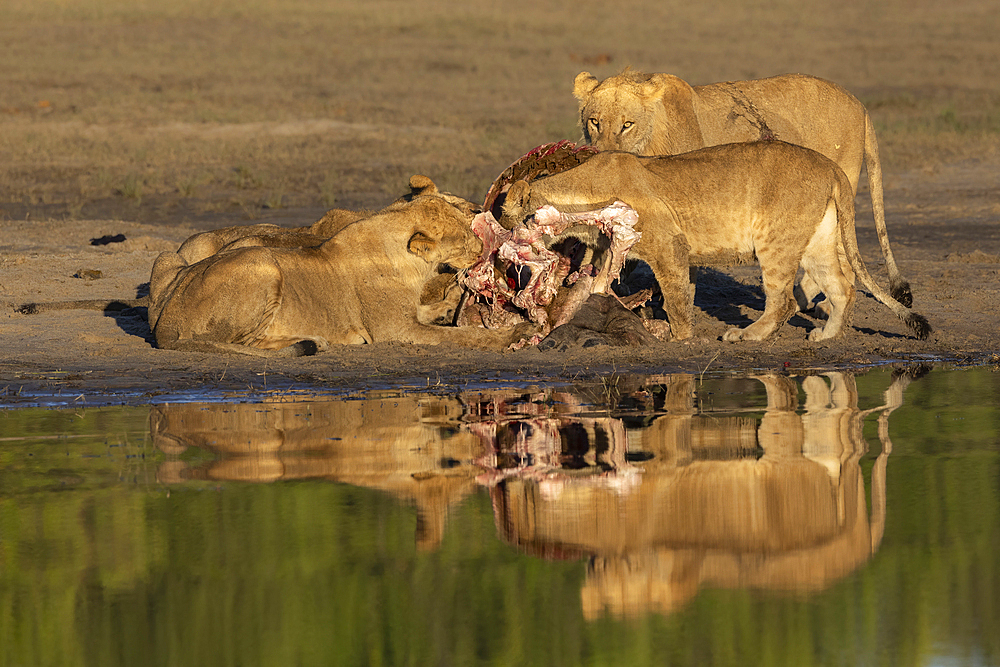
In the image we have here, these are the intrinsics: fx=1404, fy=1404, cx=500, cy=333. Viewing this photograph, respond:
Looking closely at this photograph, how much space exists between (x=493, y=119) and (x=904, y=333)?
24058mm

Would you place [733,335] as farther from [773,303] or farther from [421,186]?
[421,186]

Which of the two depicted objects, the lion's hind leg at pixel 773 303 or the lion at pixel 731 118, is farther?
the lion at pixel 731 118

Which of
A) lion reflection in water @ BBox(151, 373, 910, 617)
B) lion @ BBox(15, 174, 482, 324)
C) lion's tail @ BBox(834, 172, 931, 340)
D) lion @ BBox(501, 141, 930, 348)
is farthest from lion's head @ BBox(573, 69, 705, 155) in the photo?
lion reflection in water @ BBox(151, 373, 910, 617)

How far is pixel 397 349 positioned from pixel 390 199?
1197 centimetres

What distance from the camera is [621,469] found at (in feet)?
18.4

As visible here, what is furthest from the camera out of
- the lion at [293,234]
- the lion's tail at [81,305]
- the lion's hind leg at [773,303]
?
the lion's tail at [81,305]

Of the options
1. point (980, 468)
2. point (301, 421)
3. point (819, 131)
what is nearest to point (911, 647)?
point (980, 468)

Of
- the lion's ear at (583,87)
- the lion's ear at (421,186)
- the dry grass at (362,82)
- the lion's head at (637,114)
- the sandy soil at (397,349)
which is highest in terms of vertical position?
the dry grass at (362,82)

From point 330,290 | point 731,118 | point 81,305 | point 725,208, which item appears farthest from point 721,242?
point 81,305

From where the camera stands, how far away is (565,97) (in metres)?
39.6

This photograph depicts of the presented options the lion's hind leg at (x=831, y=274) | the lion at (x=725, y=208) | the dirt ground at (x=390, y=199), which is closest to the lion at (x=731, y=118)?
the lion's hind leg at (x=831, y=274)

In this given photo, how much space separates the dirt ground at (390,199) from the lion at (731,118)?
43.7 inches

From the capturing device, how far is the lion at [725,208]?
898 cm

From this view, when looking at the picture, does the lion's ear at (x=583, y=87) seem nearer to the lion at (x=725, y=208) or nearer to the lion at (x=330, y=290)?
the lion at (x=725, y=208)
